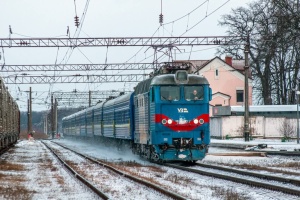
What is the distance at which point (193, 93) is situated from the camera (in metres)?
22.0

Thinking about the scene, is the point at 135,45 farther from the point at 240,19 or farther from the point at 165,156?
the point at 240,19

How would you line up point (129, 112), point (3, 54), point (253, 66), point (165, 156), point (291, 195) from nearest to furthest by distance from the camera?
point (291, 195) → point (165, 156) → point (129, 112) → point (3, 54) → point (253, 66)

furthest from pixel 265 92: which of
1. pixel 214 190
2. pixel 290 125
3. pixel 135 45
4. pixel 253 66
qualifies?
pixel 214 190

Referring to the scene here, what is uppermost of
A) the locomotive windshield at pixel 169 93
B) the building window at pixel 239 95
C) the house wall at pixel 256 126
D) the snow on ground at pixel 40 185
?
the building window at pixel 239 95

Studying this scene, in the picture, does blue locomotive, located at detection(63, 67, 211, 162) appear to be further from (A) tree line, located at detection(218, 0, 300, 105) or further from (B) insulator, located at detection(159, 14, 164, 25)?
(A) tree line, located at detection(218, 0, 300, 105)

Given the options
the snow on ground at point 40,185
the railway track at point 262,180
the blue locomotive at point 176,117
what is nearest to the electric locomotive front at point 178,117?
the blue locomotive at point 176,117

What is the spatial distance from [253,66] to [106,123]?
29611 millimetres

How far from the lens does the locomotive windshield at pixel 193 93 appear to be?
2197cm

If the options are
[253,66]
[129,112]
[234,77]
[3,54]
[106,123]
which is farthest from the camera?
[234,77]

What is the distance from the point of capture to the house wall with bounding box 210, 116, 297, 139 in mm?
49172

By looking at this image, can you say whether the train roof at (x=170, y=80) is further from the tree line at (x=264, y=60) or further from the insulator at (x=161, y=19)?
the tree line at (x=264, y=60)

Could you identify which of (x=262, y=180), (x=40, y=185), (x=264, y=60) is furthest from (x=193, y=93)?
(x=264, y=60)

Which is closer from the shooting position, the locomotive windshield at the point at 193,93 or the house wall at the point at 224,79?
the locomotive windshield at the point at 193,93

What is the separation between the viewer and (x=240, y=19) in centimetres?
6475
